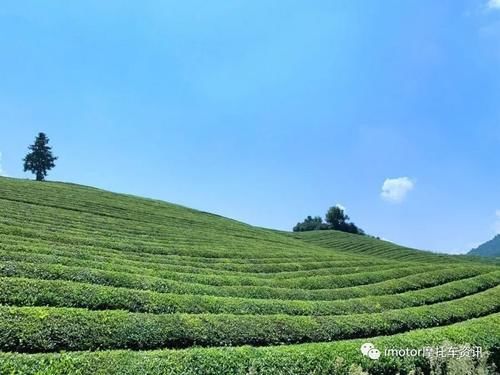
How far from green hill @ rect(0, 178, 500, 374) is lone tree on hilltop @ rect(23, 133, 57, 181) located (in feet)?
194

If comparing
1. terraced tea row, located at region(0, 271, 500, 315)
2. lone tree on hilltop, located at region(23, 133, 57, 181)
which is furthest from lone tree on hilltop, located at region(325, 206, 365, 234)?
terraced tea row, located at region(0, 271, 500, 315)

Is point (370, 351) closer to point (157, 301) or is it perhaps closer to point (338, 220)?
point (157, 301)

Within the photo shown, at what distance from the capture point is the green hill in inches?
466

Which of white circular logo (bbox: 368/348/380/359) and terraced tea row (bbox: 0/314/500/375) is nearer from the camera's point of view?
terraced tea row (bbox: 0/314/500/375)

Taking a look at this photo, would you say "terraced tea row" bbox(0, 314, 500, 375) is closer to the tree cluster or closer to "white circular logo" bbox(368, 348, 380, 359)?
"white circular logo" bbox(368, 348, 380, 359)

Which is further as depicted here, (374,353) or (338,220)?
(338,220)

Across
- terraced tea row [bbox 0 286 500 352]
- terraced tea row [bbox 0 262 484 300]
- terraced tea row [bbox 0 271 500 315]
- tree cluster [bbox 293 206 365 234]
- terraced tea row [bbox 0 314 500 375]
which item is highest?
tree cluster [bbox 293 206 365 234]

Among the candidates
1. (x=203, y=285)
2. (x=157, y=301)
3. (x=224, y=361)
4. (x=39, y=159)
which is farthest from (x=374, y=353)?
(x=39, y=159)

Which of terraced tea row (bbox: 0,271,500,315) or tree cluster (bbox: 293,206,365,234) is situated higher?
tree cluster (bbox: 293,206,365,234)

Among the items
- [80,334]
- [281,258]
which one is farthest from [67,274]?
[281,258]

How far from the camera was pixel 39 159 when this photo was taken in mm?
87812

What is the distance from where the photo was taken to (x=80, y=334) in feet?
40.7

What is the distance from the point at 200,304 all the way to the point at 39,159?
266 ft

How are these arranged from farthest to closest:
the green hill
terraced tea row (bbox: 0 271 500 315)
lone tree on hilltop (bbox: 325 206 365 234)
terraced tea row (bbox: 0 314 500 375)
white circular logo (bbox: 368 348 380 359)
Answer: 1. lone tree on hilltop (bbox: 325 206 365 234)
2. terraced tea row (bbox: 0 271 500 315)
3. white circular logo (bbox: 368 348 380 359)
4. the green hill
5. terraced tea row (bbox: 0 314 500 375)
